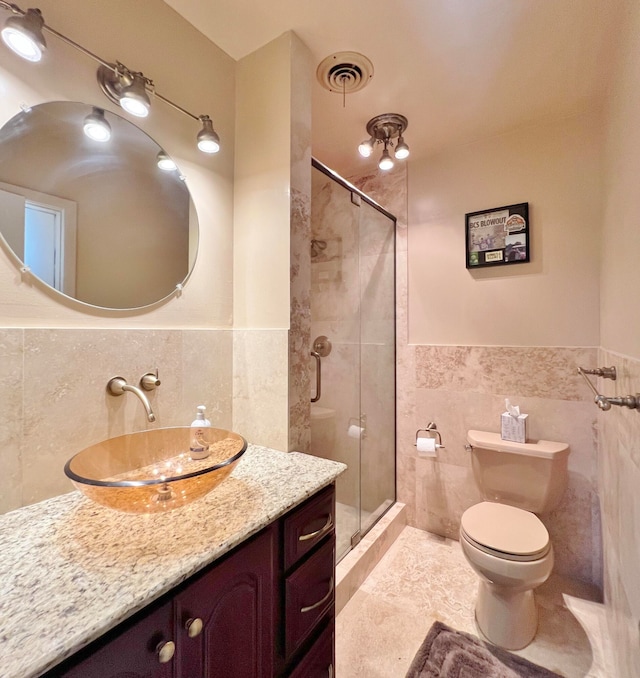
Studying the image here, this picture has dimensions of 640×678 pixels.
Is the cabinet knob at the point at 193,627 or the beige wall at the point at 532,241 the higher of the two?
the beige wall at the point at 532,241

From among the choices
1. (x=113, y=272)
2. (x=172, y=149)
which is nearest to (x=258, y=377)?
(x=113, y=272)

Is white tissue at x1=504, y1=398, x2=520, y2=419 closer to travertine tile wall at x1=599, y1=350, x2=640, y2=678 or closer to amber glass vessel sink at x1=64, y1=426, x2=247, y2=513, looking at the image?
travertine tile wall at x1=599, y1=350, x2=640, y2=678

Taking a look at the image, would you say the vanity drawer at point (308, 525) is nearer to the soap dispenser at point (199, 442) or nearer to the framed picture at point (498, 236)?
the soap dispenser at point (199, 442)

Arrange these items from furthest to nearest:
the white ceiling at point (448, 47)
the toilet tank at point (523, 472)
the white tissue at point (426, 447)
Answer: the white tissue at point (426, 447) → the toilet tank at point (523, 472) → the white ceiling at point (448, 47)

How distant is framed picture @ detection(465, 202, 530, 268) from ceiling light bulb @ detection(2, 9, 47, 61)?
77.7 inches

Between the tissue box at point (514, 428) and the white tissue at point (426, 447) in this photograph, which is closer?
the tissue box at point (514, 428)

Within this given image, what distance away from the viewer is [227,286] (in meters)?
1.41

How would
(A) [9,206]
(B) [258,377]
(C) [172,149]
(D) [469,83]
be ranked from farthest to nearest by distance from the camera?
(D) [469,83] < (B) [258,377] < (C) [172,149] < (A) [9,206]

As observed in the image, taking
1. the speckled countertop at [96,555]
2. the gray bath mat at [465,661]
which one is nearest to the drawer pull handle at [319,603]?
the speckled countertop at [96,555]

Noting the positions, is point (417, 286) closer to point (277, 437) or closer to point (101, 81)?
point (277, 437)

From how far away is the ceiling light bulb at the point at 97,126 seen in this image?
1.00 m

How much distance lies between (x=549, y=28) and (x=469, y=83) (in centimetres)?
33

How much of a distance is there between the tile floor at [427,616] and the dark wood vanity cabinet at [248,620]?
1.53 ft

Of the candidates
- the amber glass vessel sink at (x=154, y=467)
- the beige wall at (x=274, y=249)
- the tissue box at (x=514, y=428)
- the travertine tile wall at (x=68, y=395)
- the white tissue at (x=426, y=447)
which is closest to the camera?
the amber glass vessel sink at (x=154, y=467)
